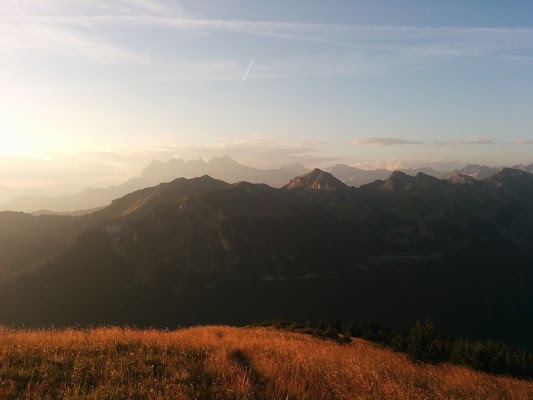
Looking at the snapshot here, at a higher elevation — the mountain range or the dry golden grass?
the dry golden grass

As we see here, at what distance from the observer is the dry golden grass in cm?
787

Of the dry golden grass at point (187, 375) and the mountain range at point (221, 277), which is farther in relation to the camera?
the mountain range at point (221, 277)

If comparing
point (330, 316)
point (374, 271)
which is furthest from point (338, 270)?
point (330, 316)

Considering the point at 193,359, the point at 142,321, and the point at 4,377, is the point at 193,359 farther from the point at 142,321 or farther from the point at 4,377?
the point at 142,321

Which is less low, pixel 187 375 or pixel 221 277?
pixel 187 375

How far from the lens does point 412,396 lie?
855cm

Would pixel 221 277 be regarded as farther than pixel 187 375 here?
Yes

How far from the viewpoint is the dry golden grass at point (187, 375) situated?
7.87m

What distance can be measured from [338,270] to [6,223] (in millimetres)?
158751

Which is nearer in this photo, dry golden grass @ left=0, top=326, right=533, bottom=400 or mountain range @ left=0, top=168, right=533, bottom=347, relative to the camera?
dry golden grass @ left=0, top=326, right=533, bottom=400

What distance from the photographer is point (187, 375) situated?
8.74 metres

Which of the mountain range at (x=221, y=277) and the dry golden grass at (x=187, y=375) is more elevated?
the dry golden grass at (x=187, y=375)

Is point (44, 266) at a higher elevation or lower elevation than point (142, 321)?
higher

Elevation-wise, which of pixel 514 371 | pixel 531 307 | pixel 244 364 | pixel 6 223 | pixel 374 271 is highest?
pixel 244 364
